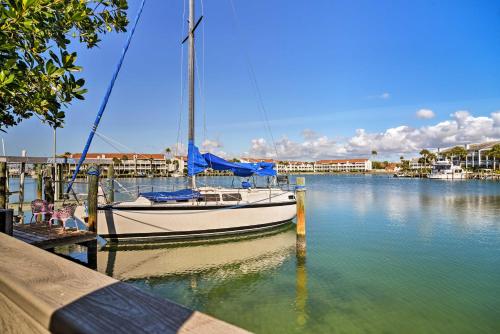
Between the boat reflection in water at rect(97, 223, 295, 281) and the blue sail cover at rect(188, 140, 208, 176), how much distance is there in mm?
3502

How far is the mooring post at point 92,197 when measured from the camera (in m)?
11.5

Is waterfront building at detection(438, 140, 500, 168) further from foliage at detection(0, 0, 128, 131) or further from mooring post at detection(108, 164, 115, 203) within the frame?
foliage at detection(0, 0, 128, 131)

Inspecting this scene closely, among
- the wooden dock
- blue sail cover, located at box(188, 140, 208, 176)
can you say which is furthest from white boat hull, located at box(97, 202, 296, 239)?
the wooden dock

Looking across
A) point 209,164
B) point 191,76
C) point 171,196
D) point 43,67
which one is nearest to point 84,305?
point 43,67

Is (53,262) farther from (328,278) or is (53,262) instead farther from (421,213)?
(421,213)

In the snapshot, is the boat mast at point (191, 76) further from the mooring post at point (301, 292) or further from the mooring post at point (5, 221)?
the mooring post at point (5, 221)

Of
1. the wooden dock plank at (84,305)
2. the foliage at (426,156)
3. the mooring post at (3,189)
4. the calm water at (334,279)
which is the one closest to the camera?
the wooden dock plank at (84,305)

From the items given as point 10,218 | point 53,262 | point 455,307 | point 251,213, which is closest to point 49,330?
point 53,262

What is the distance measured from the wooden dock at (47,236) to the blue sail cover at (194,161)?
7.26 meters

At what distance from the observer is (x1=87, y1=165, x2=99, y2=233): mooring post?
11.5 meters

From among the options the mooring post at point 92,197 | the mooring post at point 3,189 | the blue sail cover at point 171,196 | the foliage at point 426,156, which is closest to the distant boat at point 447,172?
the foliage at point 426,156

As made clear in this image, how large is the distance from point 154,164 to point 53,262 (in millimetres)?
145016

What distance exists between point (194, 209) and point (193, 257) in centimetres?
249

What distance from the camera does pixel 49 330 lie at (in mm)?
1245
